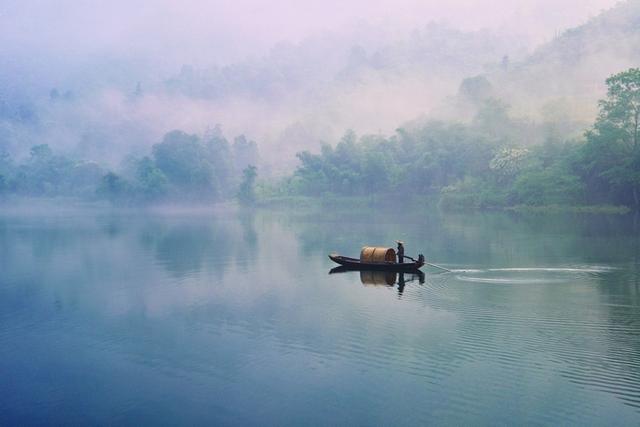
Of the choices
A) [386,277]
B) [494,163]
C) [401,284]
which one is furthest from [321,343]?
[494,163]

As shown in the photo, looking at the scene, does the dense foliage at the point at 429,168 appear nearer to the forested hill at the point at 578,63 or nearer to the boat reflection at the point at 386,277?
the forested hill at the point at 578,63

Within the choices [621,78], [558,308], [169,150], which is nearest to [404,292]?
[558,308]

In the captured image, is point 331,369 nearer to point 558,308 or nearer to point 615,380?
point 615,380

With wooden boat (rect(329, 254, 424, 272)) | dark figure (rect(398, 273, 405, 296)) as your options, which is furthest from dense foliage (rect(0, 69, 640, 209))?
dark figure (rect(398, 273, 405, 296))

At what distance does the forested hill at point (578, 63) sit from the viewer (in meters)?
131

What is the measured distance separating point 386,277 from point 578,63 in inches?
5325

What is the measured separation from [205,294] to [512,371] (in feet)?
37.8

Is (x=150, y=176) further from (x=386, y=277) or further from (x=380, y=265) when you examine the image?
(x=386, y=277)

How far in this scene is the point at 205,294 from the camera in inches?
801

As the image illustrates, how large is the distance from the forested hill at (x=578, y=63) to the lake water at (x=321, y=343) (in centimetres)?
10968

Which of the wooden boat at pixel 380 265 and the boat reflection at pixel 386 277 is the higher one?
the wooden boat at pixel 380 265

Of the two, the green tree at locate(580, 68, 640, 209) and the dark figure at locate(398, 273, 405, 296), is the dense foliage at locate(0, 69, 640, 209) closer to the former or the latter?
the green tree at locate(580, 68, 640, 209)

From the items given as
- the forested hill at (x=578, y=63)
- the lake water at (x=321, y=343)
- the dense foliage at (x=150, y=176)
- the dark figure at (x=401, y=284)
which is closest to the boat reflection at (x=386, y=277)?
the dark figure at (x=401, y=284)

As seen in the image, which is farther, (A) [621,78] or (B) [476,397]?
(A) [621,78]
